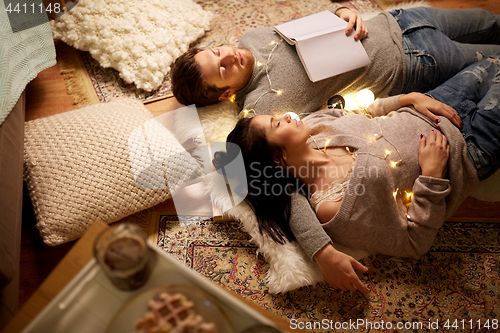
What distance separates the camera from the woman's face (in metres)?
1.11

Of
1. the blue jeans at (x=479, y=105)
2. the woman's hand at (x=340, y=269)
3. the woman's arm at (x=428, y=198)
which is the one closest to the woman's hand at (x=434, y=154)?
the woman's arm at (x=428, y=198)

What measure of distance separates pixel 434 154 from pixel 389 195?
0.77 ft

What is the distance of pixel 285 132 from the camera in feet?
3.64

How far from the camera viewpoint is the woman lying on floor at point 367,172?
109 centimetres

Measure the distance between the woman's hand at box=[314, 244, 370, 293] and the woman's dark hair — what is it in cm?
17

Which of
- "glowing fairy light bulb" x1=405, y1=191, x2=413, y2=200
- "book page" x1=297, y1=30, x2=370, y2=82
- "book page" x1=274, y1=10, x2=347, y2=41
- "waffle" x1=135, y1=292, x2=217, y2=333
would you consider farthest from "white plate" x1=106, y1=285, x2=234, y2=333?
"book page" x1=274, y1=10, x2=347, y2=41

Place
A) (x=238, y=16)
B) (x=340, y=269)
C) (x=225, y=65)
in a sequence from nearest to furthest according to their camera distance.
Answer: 1. (x=340, y=269)
2. (x=225, y=65)
3. (x=238, y=16)

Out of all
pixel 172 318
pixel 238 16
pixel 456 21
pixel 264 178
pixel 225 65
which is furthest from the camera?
pixel 238 16

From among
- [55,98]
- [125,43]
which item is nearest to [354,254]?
[125,43]

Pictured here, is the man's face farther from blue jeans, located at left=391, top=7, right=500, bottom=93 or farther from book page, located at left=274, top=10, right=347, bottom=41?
blue jeans, located at left=391, top=7, right=500, bottom=93

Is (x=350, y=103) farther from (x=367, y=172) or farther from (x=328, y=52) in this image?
(x=367, y=172)

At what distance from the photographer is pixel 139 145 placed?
1.18 m

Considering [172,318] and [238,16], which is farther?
[238,16]

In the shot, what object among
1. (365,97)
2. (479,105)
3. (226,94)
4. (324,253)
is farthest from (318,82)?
(324,253)
